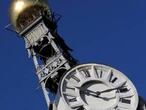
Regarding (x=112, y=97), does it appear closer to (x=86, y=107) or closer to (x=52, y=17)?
(x=86, y=107)

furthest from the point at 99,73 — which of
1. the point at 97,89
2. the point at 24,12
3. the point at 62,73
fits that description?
the point at 24,12

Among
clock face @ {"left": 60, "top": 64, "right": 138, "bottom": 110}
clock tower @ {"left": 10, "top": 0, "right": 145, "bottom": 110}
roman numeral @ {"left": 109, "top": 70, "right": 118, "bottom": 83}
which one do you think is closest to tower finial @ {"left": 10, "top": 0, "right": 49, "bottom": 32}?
clock tower @ {"left": 10, "top": 0, "right": 145, "bottom": 110}

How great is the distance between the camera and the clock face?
49.2 metres

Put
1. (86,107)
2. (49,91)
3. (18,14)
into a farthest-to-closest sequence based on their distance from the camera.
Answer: (18,14) < (49,91) < (86,107)

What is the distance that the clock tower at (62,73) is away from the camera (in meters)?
49.4

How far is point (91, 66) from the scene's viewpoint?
51250mm

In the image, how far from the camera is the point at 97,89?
5066 centimetres

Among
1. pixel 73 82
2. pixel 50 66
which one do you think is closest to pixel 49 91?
pixel 50 66

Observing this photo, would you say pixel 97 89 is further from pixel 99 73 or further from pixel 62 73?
pixel 62 73

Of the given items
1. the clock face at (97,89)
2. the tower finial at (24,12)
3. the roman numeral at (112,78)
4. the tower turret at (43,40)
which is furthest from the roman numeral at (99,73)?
the tower finial at (24,12)

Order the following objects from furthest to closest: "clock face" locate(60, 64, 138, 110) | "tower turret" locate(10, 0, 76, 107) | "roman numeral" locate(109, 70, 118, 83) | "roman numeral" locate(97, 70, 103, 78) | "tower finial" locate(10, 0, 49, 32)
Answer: "tower finial" locate(10, 0, 49, 32) → "tower turret" locate(10, 0, 76, 107) → "roman numeral" locate(97, 70, 103, 78) → "roman numeral" locate(109, 70, 118, 83) → "clock face" locate(60, 64, 138, 110)

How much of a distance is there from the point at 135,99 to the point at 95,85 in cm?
351

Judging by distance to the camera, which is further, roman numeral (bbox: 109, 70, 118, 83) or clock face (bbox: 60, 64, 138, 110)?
roman numeral (bbox: 109, 70, 118, 83)

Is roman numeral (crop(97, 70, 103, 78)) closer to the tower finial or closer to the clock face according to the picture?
the clock face
